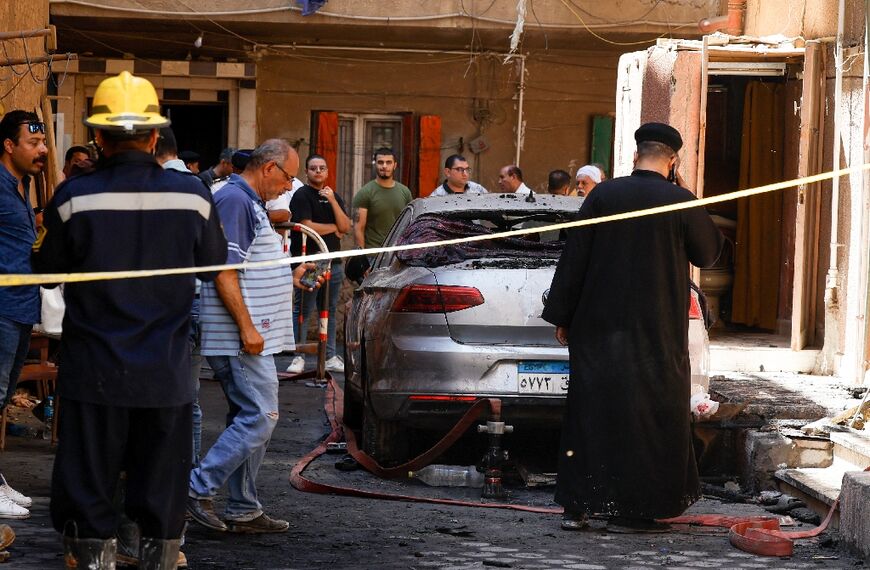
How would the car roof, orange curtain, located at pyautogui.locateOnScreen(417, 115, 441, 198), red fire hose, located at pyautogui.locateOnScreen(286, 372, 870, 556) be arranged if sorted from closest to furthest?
red fire hose, located at pyautogui.locateOnScreen(286, 372, 870, 556)
the car roof
orange curtain, located at pyautogui.locateOnScreen(417, 115, 441, 198)

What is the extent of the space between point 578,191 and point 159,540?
31.4 feet

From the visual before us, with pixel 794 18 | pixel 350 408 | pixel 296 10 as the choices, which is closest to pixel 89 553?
pixel 350 408

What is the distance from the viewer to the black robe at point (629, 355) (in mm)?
7039

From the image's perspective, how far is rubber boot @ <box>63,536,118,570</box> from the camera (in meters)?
4.93

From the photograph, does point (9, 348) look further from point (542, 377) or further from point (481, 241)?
point (481, 241)

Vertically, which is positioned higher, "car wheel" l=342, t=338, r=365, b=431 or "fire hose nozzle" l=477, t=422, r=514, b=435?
"fire hose nozzle" l=477, t=422, r=514, b=435

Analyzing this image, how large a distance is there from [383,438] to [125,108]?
3848 millimetres

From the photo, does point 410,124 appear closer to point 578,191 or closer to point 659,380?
point 578,191

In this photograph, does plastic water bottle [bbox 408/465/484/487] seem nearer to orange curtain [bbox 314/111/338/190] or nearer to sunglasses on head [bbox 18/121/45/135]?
sunglasses on head [bbox 18/121/45/135]

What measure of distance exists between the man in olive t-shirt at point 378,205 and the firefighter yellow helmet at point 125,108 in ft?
30.9

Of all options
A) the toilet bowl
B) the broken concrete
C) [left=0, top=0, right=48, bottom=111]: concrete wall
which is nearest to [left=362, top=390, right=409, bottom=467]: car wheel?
the broken concrete

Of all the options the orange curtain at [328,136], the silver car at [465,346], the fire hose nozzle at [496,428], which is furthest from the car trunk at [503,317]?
the orange curtain at [328,136]

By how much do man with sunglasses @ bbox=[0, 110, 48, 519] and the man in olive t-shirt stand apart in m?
7.42

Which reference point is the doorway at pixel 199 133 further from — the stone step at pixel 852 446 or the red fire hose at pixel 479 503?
the stone step at pixel 852 446
